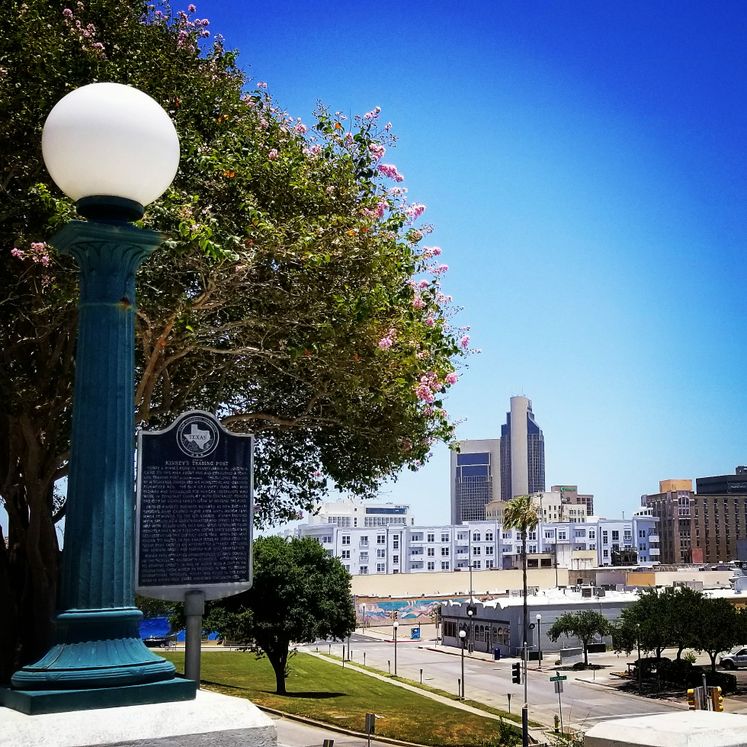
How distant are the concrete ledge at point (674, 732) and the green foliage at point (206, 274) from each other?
9.77 m

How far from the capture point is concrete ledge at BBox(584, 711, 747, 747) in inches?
217

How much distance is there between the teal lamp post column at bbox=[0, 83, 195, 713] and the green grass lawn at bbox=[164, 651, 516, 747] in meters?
27.5

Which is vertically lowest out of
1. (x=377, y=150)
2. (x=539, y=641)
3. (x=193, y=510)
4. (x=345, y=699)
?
(x=539, y=641)

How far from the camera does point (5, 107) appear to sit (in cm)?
1508

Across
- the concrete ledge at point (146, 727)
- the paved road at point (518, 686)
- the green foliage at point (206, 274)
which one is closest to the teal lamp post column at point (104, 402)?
the concrete ledge at point (146, 727)

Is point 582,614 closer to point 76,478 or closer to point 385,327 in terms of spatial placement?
point 385,327

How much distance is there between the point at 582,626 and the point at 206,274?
6805 cm

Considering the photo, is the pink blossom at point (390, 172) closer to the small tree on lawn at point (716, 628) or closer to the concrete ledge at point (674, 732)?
the concrete ledge at point (674, 732)

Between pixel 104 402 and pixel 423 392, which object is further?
pixel 423 392

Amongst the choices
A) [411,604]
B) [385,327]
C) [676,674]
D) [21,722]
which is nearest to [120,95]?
[21,722]

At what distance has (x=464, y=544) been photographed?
16388cm

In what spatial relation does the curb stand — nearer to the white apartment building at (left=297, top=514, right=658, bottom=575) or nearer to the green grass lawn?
the green grass lawn

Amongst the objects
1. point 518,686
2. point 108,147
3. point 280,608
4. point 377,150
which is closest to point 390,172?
point 377,150

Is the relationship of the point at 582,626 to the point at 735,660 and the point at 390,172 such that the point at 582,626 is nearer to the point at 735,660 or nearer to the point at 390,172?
the point at 735,660
